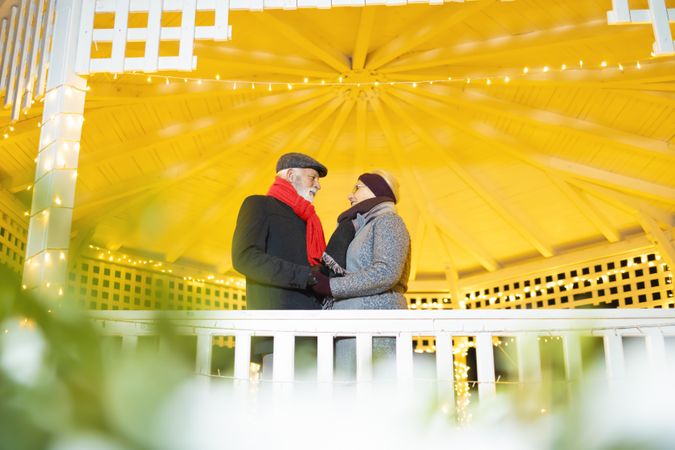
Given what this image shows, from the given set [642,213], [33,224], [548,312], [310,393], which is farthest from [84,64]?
[642,213]

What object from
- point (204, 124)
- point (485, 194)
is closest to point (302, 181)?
point (204, 124)

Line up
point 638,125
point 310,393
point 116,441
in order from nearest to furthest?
point 116,441 → point 310,393 → point 638,125

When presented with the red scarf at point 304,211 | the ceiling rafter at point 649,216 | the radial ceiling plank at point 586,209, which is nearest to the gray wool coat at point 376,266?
the red scarf at point 304,211

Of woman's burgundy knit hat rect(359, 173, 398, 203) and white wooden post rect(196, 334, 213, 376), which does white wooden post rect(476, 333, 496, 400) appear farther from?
white wooden post rect(196, 334, 213, 376)

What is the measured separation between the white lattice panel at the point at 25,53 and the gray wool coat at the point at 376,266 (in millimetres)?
1738

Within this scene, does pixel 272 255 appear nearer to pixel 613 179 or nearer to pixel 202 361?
pixel 202 361

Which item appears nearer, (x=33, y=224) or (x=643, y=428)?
(x=643, y=428)

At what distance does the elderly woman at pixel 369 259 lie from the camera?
2865 millimetres

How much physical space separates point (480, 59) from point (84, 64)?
Answer: 4.37 metres

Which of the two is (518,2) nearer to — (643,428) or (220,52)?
(220,52)

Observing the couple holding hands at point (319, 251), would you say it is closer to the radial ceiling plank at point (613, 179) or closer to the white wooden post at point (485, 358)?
the white wooden post at point (485, 358)

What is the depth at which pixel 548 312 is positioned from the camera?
232 cm

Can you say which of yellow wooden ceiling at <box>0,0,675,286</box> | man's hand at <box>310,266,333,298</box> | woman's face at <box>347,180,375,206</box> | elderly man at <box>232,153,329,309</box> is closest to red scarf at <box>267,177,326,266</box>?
elderly man at <box>232,153,329,309</box>

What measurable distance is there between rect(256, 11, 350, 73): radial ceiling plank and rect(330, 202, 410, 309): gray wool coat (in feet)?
11.7
